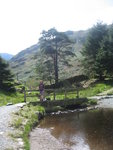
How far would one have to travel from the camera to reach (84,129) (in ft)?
62.7

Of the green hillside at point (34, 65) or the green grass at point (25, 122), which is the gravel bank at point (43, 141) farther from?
the green hillside at point (34, 65)

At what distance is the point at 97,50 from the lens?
5128cm

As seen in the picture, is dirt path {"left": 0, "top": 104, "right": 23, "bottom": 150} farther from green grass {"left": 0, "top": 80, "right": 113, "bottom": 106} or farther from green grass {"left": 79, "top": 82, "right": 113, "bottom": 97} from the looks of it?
green grass {"left": 79, "top": 82, "right": 113, "bottom": 97}

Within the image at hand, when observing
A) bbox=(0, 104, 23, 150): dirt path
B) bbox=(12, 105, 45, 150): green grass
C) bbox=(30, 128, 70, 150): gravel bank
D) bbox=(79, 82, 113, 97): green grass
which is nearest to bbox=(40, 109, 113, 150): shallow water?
bbox=(30, 128, 70, 150): gravel bank

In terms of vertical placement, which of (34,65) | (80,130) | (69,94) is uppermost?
(34,65)

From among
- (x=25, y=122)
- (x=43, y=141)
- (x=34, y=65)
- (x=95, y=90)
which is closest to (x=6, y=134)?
(x=43, y=141)

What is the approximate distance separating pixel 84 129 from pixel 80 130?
0.40m

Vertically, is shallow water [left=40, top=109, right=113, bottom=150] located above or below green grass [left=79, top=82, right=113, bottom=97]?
below

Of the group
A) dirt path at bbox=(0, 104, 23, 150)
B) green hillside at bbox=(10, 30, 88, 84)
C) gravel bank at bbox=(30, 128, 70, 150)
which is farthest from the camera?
green hillside at bbox=(10, 30, 88, 84)

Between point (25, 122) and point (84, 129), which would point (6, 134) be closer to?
point (25, 122)

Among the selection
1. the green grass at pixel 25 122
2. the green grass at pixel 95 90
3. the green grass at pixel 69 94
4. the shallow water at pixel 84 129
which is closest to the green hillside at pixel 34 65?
the green grass at pixel 95 90

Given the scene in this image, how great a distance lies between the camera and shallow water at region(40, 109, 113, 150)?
50.9 ft

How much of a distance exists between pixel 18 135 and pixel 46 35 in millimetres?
37579

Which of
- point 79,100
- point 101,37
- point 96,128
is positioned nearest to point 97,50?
point 101,37
